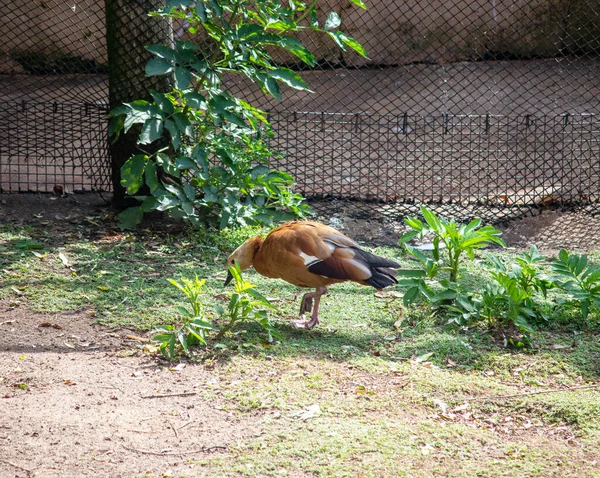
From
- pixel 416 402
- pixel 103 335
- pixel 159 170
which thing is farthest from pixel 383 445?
pixel 159 170

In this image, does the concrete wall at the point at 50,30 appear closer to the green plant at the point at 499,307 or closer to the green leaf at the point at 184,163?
the green leaf at the point at 184,163

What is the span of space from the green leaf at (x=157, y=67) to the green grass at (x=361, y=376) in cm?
143

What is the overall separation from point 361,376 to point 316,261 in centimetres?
79

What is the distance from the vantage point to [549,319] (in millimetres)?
4594

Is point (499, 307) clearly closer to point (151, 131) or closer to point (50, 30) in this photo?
point (151, 131)

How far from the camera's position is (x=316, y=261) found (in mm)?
4332

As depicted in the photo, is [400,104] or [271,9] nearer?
[271,9]

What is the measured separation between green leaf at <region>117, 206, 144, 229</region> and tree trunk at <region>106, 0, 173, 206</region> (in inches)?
23.2

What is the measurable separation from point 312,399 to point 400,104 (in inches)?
261

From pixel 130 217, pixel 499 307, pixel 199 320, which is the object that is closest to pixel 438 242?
pixel 499 307

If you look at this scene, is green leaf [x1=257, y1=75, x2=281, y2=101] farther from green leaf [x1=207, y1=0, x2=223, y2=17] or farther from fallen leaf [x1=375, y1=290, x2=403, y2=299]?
fallen leaf [x1=375, y1=290, x2=403, y2=299]

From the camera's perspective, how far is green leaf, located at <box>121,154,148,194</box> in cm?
546

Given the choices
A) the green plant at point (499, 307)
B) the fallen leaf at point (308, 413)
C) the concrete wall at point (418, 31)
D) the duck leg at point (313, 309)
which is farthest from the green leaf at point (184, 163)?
the concrete wall at point (418, 31)

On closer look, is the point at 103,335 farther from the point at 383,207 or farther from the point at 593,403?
the point at 383,207
